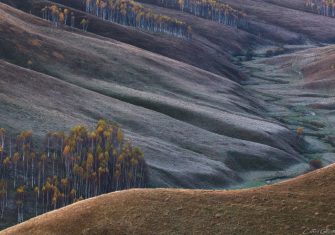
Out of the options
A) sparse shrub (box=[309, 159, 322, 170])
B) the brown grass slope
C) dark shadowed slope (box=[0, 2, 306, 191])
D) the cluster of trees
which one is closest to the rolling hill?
the brown grass slope

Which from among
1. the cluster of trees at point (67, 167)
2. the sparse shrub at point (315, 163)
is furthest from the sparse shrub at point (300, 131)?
the cluster of trees at point (67, 167)

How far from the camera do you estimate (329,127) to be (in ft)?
541

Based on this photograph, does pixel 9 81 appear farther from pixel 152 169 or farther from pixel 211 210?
pixel 211 210

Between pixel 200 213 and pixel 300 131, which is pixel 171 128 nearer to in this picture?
pixel 300 131

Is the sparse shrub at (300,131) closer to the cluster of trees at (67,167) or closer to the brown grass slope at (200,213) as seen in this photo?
the cluster of trees at (67,167)

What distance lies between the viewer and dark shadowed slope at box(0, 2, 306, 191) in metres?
Answer: 112

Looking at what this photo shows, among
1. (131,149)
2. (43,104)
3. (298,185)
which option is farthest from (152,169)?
(298,185)

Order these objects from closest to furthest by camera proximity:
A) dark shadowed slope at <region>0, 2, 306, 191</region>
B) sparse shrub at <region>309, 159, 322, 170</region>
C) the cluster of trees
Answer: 1. the cluster of trees
2. dark shadowed slope at <region>0, 2, 306, 191</region>
3. sparse shrub at <region>309, 159, 322, 170</region>

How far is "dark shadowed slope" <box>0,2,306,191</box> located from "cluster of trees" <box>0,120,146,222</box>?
468cm

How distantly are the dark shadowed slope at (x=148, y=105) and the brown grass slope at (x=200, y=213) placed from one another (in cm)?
4815

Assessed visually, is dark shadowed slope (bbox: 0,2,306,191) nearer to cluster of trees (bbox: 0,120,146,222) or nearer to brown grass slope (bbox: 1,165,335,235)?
cluster of trees (bbox: 0,120,146,222)

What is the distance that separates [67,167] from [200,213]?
172 ft

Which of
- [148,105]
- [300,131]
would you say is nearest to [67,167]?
[148,105]

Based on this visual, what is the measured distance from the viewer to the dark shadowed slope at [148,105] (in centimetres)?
11238
